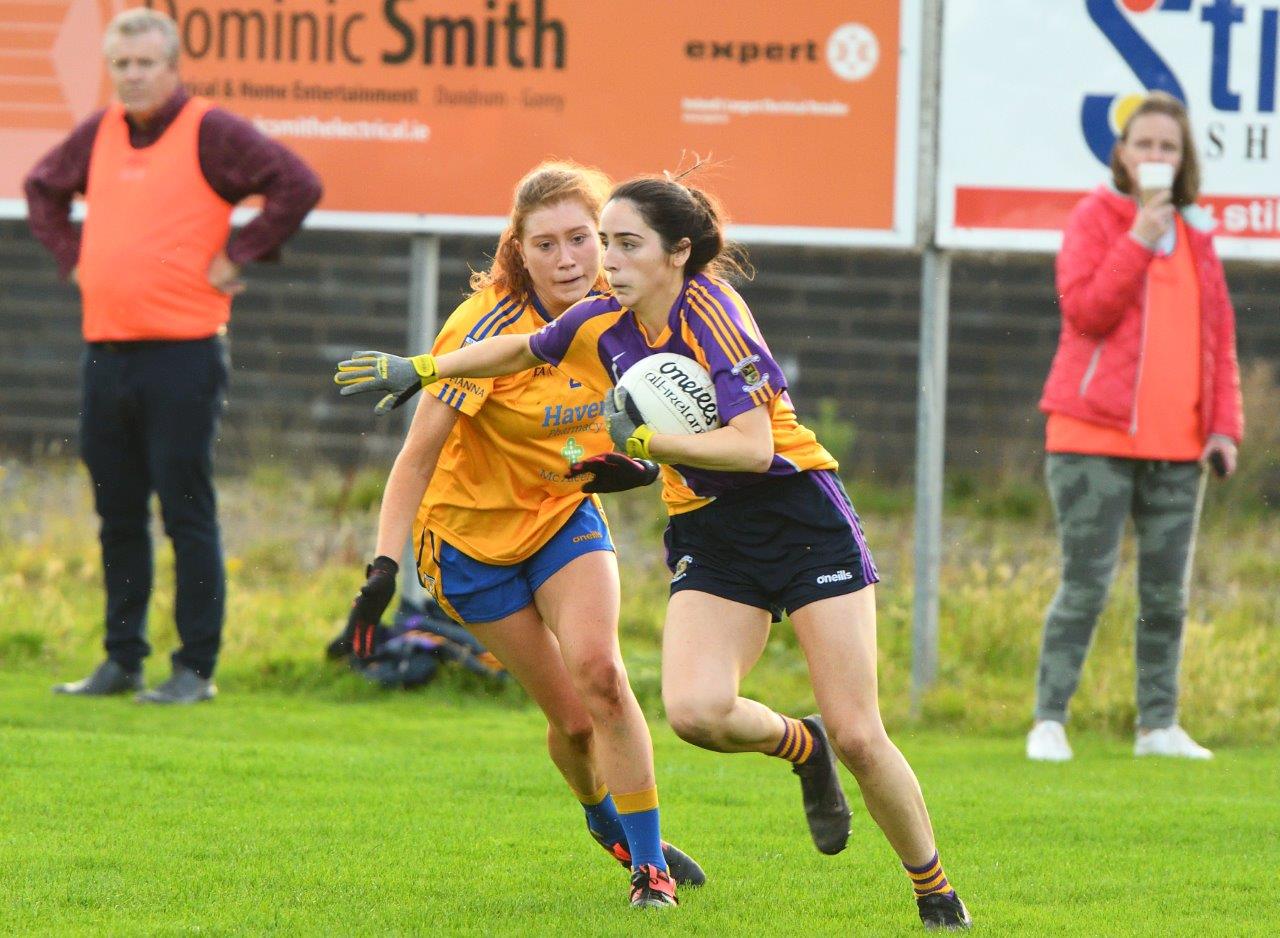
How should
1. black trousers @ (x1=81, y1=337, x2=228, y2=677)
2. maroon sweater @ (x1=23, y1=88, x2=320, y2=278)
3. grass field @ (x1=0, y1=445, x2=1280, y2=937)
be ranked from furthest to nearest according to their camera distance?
maroon sweater @ (x1=23, y1=88, x2=320, y2=278) < black trousers @ (x1=81, y1=337, x2=228, y2=677) < grass field @ (x1=0, y1=445, x2=1280, y2=937)

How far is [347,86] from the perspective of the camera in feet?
29.7

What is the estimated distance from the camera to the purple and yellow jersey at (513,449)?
5465 millimetres

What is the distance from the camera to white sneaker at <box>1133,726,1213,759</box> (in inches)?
309

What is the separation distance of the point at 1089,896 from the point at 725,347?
1950 millimetres

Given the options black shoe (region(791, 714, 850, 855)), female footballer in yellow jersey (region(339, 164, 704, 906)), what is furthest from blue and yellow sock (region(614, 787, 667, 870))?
black shoe (region(791, 714, 850, 855))

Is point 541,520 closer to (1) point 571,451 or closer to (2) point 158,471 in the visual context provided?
(1) point 571,451

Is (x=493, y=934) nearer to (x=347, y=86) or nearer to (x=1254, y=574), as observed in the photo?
(x=347, y=86)

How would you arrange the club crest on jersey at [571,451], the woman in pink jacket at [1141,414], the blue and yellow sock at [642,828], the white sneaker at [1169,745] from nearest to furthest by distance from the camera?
the blue and yellow sock at [642,828] → the club crest on jersey at [571,451] → the woman in pink jacket at [1141,414] → the white sneaker at [1169,745]

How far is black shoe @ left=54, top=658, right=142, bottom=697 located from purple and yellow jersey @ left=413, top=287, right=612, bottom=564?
130 inches

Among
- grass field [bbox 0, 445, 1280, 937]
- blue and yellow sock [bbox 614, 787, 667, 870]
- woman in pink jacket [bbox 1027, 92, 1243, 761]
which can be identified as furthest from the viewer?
woman in pink jacket [bbox 1027, 92, 1243, 761]

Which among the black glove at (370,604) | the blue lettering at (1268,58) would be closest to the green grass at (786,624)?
the blue lettering at (1268,58)

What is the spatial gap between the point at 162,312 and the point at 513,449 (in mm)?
3112

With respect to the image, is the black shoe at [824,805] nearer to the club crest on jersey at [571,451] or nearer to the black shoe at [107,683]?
the club crest on jersey at [571,451]

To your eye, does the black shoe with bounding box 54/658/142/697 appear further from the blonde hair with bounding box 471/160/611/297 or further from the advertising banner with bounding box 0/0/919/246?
the blonde hair with bounding box 471/160/611/297
